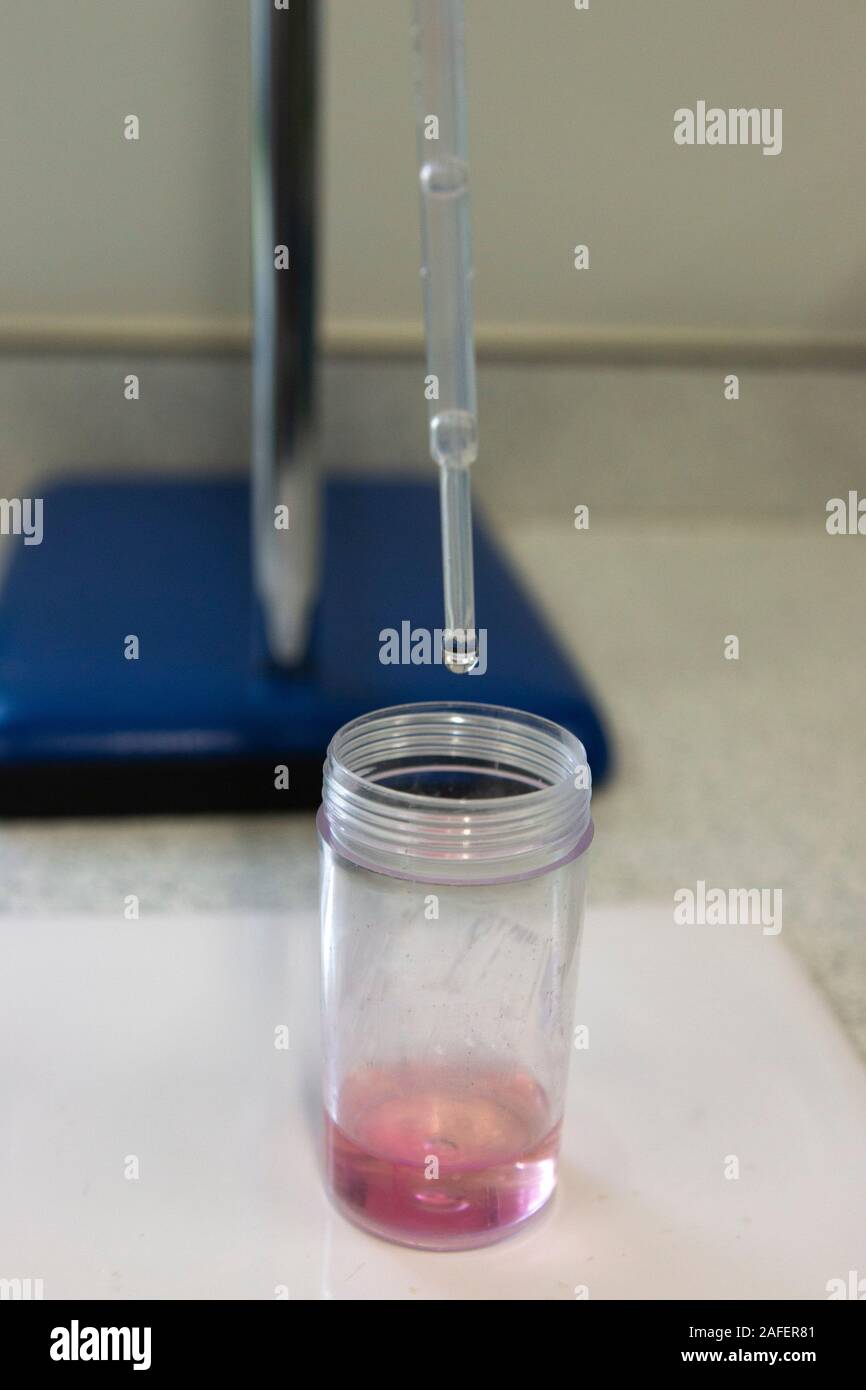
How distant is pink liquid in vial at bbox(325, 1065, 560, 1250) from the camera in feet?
1.24

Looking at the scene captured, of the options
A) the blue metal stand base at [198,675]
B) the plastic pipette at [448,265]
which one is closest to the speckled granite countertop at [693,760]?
the blue metal stand base at [198,675]

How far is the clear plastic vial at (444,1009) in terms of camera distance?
0.38m

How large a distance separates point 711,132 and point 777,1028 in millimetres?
555

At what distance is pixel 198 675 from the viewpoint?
0.67m

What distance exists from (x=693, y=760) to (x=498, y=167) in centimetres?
38

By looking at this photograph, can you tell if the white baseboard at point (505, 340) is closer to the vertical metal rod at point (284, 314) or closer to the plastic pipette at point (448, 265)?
the vertical metal rod at point (284, 314)

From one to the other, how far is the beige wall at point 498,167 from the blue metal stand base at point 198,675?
7.4 inches

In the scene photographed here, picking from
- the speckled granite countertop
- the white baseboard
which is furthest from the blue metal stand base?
the white baseboard

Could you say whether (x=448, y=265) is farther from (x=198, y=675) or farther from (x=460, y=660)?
(x=198, y=675)

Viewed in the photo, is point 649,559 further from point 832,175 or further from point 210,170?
point 210,170
